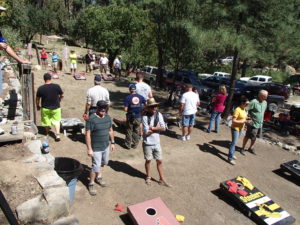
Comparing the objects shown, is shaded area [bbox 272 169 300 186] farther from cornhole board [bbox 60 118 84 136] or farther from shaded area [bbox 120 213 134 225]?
cornhole board [bbox 60 118 84 136]

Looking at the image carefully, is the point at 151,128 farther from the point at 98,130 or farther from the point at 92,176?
the point at 92,176

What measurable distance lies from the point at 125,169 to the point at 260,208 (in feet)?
10.4

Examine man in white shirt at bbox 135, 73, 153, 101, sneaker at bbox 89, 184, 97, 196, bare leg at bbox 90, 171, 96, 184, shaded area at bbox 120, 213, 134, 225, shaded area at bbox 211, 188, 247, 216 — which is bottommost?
shaded area at bbox 211, 188, 247, 216

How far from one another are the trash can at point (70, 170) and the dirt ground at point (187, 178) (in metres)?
0.46

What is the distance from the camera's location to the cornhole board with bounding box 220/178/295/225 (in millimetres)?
5297

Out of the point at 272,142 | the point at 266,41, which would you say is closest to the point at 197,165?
the point at 272,142

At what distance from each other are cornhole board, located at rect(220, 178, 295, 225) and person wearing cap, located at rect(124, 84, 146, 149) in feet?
9.59

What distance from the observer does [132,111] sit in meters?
7.57

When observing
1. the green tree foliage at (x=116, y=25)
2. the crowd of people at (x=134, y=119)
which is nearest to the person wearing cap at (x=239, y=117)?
the crowd of people at (x=134, y=119)

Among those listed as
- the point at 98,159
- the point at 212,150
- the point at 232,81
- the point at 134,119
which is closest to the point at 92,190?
the point at 98,159

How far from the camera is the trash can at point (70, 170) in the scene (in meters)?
4.74

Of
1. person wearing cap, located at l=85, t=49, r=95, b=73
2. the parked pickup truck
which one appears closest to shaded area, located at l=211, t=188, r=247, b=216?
person wearing cap, located at l=85, t=49, r=95, b=73

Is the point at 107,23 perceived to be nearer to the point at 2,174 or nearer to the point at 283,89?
the point at 283,89

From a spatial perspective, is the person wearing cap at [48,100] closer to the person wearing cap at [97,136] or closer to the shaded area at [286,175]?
the person wearing cap at [97,136]
